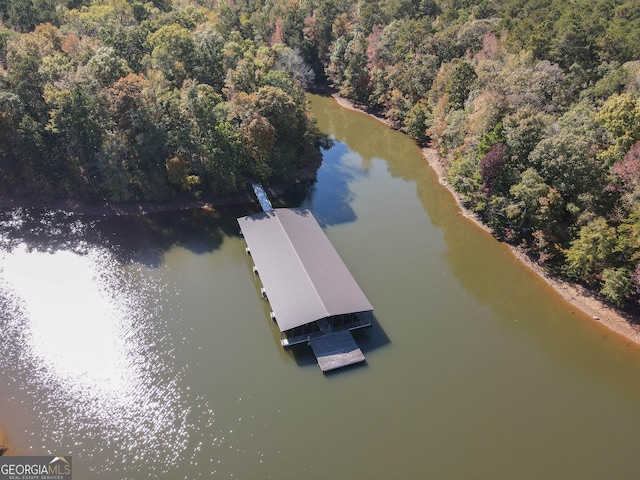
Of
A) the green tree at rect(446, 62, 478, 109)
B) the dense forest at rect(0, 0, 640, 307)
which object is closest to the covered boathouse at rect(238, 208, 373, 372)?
the dense forest at rect(0, 0, 640, 307)

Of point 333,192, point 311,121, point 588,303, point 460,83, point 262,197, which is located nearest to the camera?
point 588,303

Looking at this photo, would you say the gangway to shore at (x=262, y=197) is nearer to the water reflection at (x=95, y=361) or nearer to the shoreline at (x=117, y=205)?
the shoreline at (x=117, y=205)

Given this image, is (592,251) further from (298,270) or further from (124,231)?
(124,231)

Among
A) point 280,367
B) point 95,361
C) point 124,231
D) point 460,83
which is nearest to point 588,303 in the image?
point 280,367

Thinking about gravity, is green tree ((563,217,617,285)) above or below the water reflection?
below

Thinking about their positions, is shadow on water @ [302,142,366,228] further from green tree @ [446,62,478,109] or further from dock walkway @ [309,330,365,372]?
dock walkway @ [309,330,365,372]

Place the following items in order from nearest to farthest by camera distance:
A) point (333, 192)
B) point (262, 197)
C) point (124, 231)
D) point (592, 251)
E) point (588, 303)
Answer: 1. point (592, 251)
2. point (588, 303)
3. point (124, 231)
4. point (262, 197)
5. point (333, 192)
